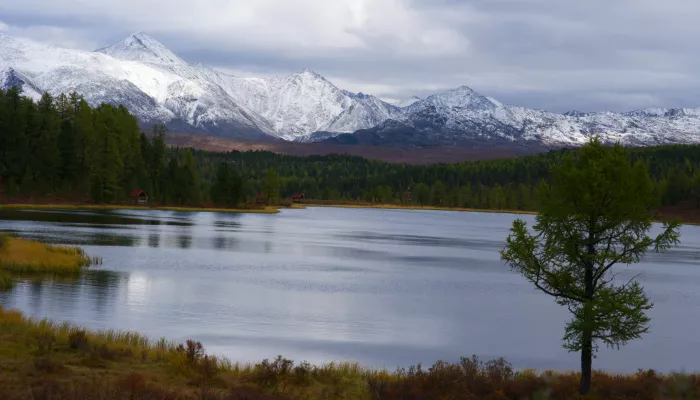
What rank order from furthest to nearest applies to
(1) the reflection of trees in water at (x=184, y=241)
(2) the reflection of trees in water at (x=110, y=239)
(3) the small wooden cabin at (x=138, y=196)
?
(3) the small wooden cabin at (x=138, y=196) < (1) the reflection of trees in water at (x=184, y=241) < (2) the reflection of trees in water at (x=110, y=239)

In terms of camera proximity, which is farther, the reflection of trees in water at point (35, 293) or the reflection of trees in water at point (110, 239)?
the reflection of trees in water at point (110, 239)

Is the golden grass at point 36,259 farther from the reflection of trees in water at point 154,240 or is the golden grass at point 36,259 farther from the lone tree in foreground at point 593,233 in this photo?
the lone tree in foreground at point 593,233

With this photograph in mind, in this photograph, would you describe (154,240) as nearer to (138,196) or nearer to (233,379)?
(233,379)

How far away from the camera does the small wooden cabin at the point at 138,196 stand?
170250 mm

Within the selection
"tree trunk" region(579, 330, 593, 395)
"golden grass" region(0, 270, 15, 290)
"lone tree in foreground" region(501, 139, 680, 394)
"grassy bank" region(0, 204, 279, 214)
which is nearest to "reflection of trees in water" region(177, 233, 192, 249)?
"golden grass" region(0, 270, 15, 290)

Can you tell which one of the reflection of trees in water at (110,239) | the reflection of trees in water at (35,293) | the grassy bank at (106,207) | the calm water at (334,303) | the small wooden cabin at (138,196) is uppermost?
the small wooden cabin at (138,196)

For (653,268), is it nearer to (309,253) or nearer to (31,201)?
(309,253)

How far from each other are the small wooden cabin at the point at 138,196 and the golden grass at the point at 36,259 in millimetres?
110657

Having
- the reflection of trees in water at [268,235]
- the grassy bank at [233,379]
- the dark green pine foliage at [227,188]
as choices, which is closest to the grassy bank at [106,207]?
the dark green pine foliage at [227,188]

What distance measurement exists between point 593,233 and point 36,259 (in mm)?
43754

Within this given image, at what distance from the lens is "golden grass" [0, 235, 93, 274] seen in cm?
5512

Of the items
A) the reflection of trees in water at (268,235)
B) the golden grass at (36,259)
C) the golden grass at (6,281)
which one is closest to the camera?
the golden grass at (6,281)

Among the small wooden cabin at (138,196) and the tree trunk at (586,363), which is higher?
the small wooden cabin at (138,196)

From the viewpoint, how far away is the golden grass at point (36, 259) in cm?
5512
